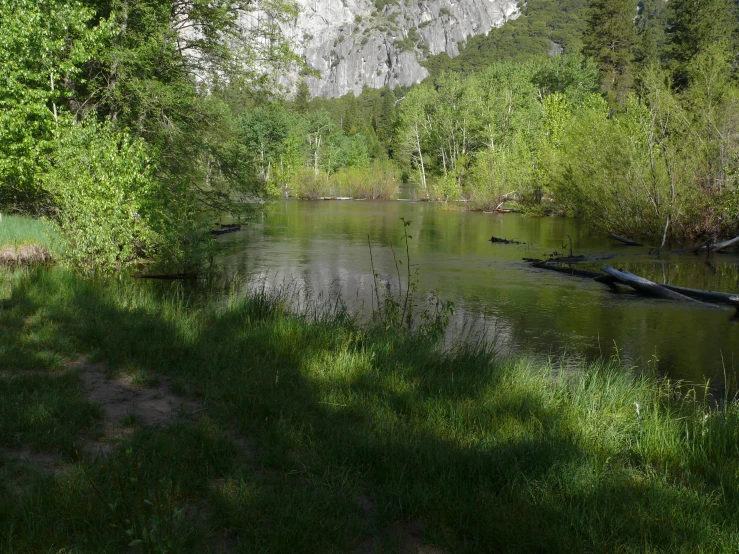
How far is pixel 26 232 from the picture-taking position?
1502cm

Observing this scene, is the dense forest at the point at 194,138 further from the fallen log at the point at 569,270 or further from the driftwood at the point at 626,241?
the fallen log at the point at 569,270

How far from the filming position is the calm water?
1076 cm

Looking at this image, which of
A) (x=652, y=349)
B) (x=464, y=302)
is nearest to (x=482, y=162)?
(x=464, y=302)

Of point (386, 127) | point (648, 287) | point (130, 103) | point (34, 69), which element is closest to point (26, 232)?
point (34, 69)

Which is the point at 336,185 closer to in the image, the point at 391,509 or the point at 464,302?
the point at 464,302

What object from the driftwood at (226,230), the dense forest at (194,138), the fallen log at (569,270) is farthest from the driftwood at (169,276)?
the driftwood at (226,230)

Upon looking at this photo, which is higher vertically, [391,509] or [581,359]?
[391,509]

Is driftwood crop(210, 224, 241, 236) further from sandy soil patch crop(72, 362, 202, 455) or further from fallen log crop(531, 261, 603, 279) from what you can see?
sandy soil patch crop(72, 362, 202, 455)

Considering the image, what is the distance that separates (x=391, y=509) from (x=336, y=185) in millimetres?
60138

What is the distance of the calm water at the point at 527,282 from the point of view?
1076 cm

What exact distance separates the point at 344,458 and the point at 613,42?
62.1 metres

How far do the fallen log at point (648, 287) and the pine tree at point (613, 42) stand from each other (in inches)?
1748

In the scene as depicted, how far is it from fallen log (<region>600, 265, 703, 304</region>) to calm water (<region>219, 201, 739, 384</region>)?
335 millimetres

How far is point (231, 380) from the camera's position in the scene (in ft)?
18.3
